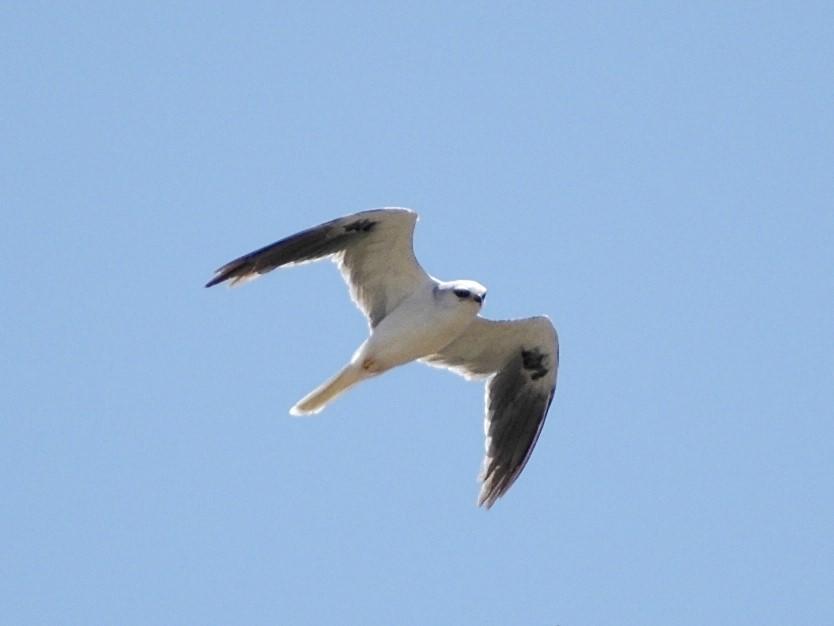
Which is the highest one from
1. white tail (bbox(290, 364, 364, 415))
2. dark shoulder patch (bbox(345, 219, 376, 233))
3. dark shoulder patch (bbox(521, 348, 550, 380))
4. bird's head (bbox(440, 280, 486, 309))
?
dark shoulder patch (bbox(345, 219, 376, 233))

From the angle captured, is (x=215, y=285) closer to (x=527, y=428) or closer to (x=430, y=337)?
(x=430, y=337)

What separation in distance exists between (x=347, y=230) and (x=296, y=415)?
1499 mm

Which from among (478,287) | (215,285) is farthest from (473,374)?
(215,285)

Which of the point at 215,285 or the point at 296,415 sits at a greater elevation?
the point at 215,285

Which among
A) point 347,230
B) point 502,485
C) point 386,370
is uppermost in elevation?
point 347,230

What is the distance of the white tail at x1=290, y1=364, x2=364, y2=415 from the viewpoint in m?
13.0

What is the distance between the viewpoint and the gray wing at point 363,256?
12.6 m

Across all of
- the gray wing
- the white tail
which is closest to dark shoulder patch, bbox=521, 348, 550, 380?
the gray wing

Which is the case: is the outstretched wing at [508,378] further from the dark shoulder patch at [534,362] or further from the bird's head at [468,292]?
the bird's head at [468,292]

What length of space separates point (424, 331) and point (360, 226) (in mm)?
937

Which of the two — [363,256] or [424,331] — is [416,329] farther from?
[363,256]

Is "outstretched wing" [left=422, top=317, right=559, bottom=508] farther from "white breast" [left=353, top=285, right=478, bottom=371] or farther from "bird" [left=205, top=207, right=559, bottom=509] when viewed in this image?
"white breast" [left=353, top=285, right=478, bottom=371]

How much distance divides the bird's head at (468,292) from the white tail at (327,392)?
3.19ft

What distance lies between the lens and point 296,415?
43.1ft
